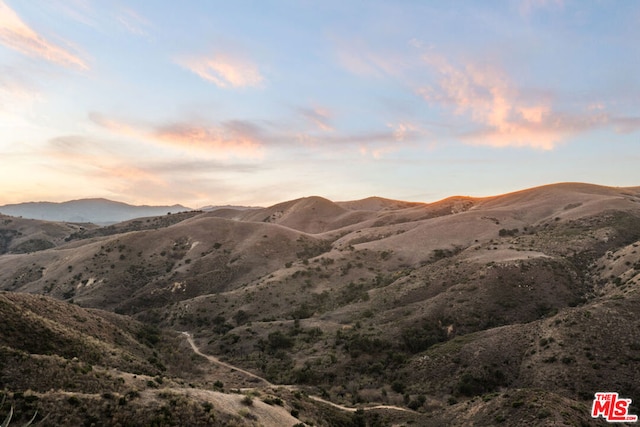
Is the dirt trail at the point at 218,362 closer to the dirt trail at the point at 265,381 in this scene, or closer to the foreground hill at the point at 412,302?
the dirt trail at the point at 265,381

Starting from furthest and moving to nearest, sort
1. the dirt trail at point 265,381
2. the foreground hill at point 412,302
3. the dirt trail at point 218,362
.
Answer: the dirt trail at point 218,362 → the foreground hill at point 412,302 → the dirt trail at point 265,381

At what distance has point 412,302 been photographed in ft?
200

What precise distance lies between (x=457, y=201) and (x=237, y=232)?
10404cm

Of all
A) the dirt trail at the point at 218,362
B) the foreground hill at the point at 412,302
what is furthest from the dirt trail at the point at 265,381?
the foreground hill at the point at 412,302

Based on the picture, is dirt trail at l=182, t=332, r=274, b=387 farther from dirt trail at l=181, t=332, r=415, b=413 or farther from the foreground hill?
the foreground hill

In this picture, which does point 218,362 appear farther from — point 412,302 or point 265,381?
point 412,302

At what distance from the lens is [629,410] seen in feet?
97.8

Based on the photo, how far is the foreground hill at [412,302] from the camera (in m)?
36.0

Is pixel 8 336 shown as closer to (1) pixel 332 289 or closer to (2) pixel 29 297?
(2) pixel 29 297

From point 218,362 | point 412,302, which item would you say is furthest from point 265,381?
point 412,302

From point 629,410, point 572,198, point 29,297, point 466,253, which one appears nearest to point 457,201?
point 572,198

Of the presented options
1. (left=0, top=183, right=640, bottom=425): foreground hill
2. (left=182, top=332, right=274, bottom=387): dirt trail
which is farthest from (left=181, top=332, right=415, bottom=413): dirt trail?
(left=0, top=183, right=640, bottom=425): foreground hill

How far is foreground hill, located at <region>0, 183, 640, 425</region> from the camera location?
118ft

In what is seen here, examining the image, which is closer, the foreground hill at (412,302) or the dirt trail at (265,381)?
the dirt trail at (265,381)
